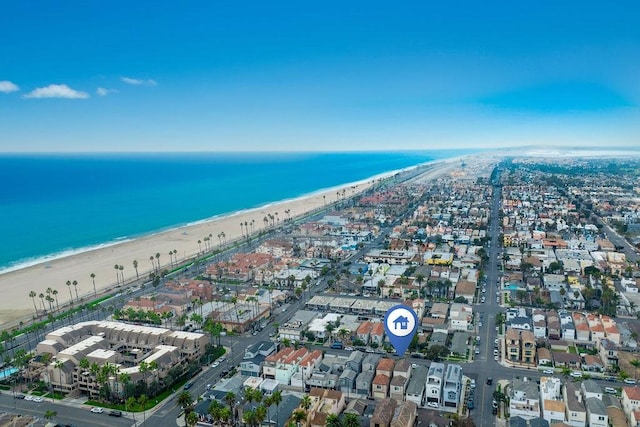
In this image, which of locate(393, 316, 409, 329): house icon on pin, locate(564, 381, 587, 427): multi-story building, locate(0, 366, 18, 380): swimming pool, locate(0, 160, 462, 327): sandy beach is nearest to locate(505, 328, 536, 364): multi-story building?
locate(564, 381, 587, 427): multi-story building

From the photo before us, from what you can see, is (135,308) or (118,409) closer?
(118,409)

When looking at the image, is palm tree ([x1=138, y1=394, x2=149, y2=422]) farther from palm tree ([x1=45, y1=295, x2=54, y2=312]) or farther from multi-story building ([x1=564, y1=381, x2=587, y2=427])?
multi-story building ([x1=564, y1=381, x2=587, y2=427])

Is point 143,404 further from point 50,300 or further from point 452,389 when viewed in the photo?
point 50,300

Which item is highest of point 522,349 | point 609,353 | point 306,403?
point 306,403

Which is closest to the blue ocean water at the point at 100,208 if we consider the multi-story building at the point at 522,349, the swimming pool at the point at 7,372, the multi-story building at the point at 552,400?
the swimming pool at the point at 7,372

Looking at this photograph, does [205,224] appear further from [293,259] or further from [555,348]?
[555,348]

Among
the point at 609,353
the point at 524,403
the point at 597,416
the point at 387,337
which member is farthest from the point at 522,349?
the point at 387,337

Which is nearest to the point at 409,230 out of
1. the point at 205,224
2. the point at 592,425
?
the point at 205,224
